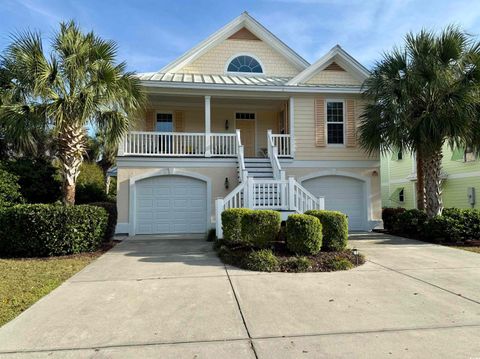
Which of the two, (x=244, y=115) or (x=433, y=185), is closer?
(x=433, y=185)

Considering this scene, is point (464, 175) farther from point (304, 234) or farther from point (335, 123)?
point (304, 234)

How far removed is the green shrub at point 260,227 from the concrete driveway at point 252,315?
131 centimetres

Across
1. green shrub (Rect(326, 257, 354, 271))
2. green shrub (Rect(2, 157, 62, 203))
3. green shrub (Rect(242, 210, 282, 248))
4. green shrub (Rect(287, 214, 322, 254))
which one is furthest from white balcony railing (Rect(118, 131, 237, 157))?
green shrub (Rect(326, 257, 354, 271))

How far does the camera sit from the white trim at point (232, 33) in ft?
54.2

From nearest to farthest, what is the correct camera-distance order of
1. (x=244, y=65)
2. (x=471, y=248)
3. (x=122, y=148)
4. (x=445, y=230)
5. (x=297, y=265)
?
(x=297, y=265), (x=471, y=248), (x=445, y=230), (x=122, y=148), (x=244, y=65)

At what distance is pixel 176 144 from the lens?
14492 millimetres

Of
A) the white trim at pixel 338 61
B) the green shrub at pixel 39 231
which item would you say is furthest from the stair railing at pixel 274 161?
the green shrub at pixel 39 231

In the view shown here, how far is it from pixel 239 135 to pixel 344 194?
4.94 metres

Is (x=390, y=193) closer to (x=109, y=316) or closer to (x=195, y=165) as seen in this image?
(x=195, y=165)

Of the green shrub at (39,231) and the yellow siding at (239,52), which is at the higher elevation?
the yellow siding at (239,52)

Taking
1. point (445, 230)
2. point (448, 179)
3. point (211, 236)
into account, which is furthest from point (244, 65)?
point (448, 179)

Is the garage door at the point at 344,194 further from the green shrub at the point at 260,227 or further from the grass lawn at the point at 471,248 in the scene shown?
the green shrub at the point at 260,227

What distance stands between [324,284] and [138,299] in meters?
3.03

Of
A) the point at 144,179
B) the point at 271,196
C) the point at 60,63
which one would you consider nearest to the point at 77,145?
the point at 60,63
